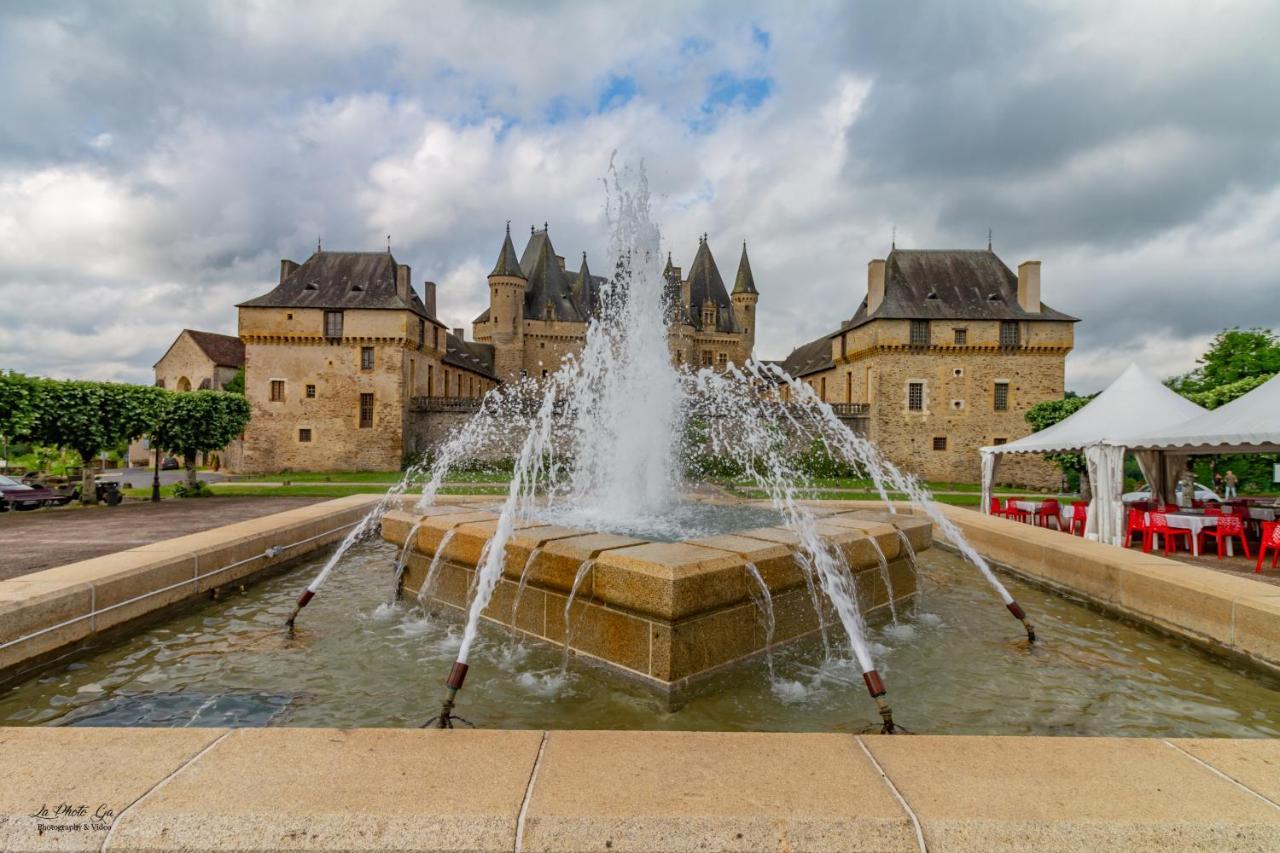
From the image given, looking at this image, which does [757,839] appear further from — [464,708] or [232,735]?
[464,708]

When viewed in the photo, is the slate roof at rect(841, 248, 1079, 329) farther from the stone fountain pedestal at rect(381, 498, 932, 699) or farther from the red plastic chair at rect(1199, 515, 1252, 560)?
the stone fountain pedestal at rect(381, 498, 932, 699)

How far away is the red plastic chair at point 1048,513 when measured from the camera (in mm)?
14245

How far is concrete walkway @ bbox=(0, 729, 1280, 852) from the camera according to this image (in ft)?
7.30

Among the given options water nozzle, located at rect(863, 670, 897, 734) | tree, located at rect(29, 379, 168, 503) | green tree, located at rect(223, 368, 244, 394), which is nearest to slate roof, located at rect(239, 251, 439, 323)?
green tree, located at rect(223, 368, 244, 394)

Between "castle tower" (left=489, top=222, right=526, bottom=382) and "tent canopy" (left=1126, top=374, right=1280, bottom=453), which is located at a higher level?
"castle tower" (left=489, top=222, right=526, bottom=382)

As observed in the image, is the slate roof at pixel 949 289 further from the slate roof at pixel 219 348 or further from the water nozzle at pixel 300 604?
the slate roof at pixel 219 348

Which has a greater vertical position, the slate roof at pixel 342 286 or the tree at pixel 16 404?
the slate roof at pixel 342 286

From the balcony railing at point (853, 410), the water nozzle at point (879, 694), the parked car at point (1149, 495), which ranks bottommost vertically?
the water nozzle at point (879, 694)

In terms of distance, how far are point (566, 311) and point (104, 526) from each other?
145ft

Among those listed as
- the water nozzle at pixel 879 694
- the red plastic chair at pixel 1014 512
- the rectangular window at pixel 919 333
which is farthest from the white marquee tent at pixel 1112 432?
the rectangular window at pixel 919 333

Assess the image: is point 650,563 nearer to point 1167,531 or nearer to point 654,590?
point 654,590

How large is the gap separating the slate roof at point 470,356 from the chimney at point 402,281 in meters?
7.12

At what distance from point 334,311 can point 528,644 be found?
1539 inches

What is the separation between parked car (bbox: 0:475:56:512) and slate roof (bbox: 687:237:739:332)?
Answer: 45.6 metres
